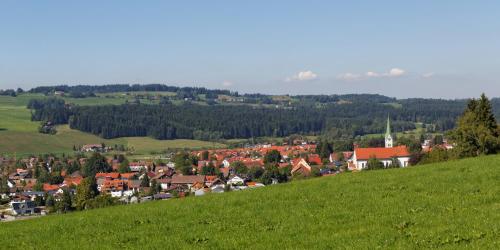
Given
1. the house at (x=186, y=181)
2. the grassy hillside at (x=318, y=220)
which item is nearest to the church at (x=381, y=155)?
the house at (x=186, y=181)

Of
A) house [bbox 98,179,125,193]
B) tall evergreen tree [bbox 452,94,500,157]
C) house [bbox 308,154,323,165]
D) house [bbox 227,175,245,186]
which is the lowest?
house [bbox 98,179,125,193]

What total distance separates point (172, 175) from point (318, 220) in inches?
5086

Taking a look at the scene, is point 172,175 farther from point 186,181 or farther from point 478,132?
point 478,132

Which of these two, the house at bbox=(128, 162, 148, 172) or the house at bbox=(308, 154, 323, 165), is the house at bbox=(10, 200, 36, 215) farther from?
the house at bbox=(308, 154, 323, 165)

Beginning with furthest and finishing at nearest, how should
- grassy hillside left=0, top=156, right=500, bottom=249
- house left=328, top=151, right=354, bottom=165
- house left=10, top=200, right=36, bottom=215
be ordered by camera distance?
house left=328, top=151, right=354, bottom=165
house left=10, top=200, right=36, bottom=215
grassy hillside left=0, top=156, right=500, bottom=249

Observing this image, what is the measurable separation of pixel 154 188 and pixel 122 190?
11.2 meters

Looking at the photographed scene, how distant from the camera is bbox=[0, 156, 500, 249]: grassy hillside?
51.6 feet

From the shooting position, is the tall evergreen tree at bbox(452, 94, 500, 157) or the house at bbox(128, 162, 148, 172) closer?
the tall evergreen tree at bbox(452, 94, 500, 157)

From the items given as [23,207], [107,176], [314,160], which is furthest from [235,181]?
[23,207]

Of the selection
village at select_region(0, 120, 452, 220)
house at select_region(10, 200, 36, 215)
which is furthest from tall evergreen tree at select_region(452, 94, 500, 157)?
house at select_region(10, 200, 36, 215)

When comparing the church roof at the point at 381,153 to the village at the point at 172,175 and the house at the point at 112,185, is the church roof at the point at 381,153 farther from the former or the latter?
the house at the point at 112,185

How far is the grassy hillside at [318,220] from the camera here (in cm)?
1572

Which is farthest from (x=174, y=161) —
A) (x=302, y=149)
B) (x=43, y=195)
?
(x=43, y=195)

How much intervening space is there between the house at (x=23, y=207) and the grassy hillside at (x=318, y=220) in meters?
73.7
